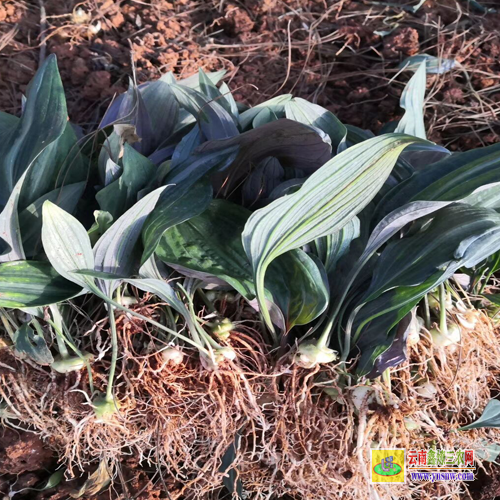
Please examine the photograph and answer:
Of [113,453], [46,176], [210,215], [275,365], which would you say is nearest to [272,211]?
[210,215]

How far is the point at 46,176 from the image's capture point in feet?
2.78

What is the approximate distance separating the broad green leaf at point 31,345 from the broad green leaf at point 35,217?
0.13 meters

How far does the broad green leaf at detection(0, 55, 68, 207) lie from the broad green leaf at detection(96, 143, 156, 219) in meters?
0.14

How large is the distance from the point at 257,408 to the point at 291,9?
1098mm

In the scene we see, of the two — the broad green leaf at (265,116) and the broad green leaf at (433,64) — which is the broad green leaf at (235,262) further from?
the broad green leaf at (433,64)

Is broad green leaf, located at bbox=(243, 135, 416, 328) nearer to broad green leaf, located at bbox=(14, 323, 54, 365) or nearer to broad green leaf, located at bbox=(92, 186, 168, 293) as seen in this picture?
broad green leaf, located at bbox=(92, 186, 168, 293)

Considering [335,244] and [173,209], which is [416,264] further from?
[173,209]

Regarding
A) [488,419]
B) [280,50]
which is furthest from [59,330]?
[280,50]

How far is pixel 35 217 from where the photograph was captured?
0.81m

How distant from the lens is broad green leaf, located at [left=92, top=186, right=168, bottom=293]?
0.72 m

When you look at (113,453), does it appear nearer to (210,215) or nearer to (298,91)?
(210,215)

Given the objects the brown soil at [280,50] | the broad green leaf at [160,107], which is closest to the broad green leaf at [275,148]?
the broad green leaf at [160,107]

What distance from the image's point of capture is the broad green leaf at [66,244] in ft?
2.24

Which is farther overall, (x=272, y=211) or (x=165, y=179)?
(x=165, y=179)
